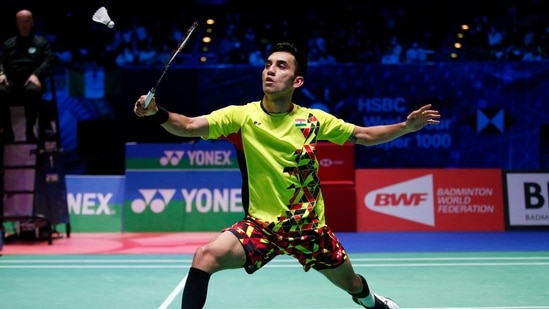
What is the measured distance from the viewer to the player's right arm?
10.8ft

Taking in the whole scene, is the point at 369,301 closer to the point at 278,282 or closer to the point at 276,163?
the point at 276,163

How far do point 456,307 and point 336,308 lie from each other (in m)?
0.82

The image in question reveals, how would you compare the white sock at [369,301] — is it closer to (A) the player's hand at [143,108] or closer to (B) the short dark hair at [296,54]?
(B) the short dark hair at [296,54]

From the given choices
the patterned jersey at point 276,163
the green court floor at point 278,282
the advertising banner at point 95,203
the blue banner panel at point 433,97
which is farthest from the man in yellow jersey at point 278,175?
the blue banner panel at point 433,97

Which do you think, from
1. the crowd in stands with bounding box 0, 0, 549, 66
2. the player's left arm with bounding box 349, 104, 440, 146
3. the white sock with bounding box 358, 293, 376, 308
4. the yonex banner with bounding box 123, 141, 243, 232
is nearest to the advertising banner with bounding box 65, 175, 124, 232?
the yonex banner with bounding box 123, 141, 243, 232

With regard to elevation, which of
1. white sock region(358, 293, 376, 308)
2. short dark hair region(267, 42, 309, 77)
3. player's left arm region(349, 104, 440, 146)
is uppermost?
short dark hair region(267, 42, 309, 77)

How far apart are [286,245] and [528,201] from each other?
6952mm

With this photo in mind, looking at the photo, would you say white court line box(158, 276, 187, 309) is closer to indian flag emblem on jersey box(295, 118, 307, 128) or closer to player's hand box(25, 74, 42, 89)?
indian flag emblem on jersey box(295, 118, 307, 128)

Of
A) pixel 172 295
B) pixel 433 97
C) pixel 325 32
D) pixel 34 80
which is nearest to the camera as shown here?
pixel 172 295

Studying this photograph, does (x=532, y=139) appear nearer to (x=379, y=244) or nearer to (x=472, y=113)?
(x=472, y=113)

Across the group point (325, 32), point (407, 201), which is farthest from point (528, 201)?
point (325, 32)

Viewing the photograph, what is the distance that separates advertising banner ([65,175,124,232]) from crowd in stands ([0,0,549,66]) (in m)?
3.80

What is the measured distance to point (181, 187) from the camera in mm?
9633

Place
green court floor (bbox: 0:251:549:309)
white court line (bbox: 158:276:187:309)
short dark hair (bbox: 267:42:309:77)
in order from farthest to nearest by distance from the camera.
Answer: green court floor (bbox: 0:251:549:309), white court line (bbox: 158:276:187:309), short dark hair (bbox: 267:42:309:77)
